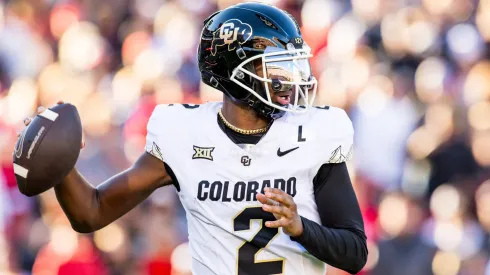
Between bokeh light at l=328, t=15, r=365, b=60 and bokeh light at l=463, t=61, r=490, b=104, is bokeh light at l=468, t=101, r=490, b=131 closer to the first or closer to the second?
bokeh light at l=463, t=61, r=490, b=104

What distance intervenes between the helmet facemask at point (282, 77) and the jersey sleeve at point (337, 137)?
0.11m

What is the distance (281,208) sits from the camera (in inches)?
84.8

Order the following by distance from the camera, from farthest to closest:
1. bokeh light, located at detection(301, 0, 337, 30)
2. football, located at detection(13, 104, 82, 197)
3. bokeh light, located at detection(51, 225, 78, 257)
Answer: bokeh light, located at detection(301, 0, 337, 30)
bokeh light, located at detection(51, 225, 78, 257)
football, located at detection(13, 104, 82, 197)

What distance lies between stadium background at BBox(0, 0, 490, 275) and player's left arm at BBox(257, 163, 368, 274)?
7.60ft

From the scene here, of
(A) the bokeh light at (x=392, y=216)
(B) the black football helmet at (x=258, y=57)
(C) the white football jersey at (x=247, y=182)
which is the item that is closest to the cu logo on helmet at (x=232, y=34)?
(B) the black football helmet at (x=258, y=57)

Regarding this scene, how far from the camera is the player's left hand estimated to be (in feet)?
7.01

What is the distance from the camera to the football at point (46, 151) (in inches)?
90.5

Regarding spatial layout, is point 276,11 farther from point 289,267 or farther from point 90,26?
point 90,26

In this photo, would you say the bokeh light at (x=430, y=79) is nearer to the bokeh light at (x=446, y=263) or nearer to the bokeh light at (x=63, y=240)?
the bokeh light at (x=446, y=263)

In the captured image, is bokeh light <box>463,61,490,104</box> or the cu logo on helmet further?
bokeh light <box>463,61,490,104</box>

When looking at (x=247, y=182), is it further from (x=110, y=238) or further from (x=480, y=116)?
(x=480, y=116)

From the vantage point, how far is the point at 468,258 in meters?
4.98

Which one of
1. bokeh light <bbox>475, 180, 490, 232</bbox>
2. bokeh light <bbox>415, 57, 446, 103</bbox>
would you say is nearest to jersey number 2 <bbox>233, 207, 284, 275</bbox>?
bokeh light <bbox>475, 180, 490, 232</bbox>

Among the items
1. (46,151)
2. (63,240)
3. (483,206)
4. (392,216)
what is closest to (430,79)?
(483,206)
